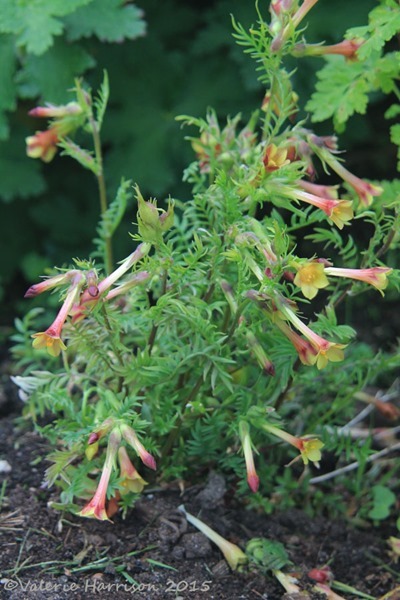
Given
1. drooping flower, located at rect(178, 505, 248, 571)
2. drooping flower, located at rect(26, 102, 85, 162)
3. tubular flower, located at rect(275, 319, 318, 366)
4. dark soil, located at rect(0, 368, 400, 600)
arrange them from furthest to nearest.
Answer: drooping flower, located at rect(26, 102, 85, 162)
drooping flower, located at rect(178, 505, 248, 571)
dark soil, located at rect(0, 368, 400, 600)
tubular flower, located at rect(275, 319, 318, 366)

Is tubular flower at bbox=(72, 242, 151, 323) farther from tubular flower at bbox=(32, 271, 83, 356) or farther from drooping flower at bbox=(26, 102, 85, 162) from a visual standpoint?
drooping flower at bbox=(26, 102, 85, 162)

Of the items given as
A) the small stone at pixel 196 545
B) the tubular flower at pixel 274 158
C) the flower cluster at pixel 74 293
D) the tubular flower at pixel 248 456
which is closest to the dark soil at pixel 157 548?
the small stone at pixel 196 545

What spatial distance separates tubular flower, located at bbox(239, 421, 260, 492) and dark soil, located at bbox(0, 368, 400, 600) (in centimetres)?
25

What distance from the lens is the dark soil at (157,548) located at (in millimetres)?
1737

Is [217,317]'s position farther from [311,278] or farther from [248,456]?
[311,278]

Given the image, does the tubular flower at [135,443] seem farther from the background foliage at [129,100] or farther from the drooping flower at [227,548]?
the background foliage at [129,100]

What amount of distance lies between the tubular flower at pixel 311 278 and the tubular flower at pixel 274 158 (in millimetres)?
239

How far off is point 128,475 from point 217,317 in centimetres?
51

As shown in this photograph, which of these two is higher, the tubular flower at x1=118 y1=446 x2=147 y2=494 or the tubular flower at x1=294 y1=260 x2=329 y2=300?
the tubular flower at x1=294 y1=260 x2=329 y2=300

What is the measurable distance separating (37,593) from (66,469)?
11.8 inches

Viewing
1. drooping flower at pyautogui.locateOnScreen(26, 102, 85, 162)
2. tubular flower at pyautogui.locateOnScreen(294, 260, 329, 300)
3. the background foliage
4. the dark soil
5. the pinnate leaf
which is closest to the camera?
tubular flower at pyautogui.locateOnScreen(294, 260, 329, 300)

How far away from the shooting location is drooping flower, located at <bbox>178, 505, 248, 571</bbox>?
6.04 feet

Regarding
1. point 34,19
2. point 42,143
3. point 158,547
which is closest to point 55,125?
point 42,143

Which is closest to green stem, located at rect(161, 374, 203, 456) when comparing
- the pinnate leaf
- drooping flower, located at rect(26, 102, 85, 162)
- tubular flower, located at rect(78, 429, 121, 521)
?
tubular flower, located at rect(78, 429, 121, 521)
